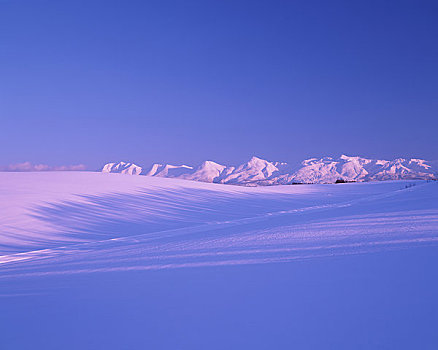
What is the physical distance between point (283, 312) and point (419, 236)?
338cm

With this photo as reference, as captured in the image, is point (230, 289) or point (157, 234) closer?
point (230, 289)

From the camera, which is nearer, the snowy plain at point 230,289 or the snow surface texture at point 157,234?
the snowy plain at point 230,289

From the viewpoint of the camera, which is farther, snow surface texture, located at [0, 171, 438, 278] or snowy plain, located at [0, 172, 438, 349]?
snow surface texture, located at [0, 171, 438, 278]

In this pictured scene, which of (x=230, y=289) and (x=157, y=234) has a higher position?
(x=230, y=289)

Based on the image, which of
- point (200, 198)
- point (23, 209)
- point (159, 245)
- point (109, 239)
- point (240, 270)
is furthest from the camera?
point (200, 198)

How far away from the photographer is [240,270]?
10.8 ft

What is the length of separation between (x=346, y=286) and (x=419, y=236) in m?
2.59

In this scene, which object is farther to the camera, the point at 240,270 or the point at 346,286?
the point at 240,270

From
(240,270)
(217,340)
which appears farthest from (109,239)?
(217,340)

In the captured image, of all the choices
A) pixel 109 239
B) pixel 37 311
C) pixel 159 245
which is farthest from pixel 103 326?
pixel 109 239

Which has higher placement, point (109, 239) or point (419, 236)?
point (419, 236)

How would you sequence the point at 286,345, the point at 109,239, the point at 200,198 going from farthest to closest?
the point at 200,198 → the point at 109,239 → the point at 286,345

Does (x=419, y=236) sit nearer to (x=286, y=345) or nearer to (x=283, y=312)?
(x=283, y=312)

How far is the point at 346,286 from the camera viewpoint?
102 inches
